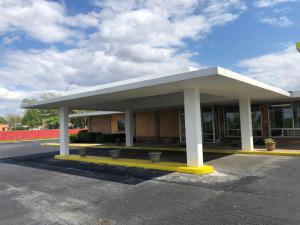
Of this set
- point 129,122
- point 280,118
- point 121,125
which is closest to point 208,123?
point 280,118

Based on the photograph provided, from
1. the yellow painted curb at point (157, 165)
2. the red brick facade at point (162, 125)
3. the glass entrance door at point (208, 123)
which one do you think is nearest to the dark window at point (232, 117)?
the red brick facade at point (162, 125)

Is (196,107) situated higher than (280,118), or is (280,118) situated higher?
(196,107)

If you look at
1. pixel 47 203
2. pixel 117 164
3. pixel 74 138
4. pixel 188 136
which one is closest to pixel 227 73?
pixel 188 136

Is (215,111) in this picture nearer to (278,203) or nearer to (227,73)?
(227,73)

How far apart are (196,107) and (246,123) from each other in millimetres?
5823

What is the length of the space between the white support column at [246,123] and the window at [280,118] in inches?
165

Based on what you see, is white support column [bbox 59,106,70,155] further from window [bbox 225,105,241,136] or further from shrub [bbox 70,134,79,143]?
shrub [bbox 70,134,79,143]

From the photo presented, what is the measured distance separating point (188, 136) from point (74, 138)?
65.5ft

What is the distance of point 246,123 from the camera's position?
47.5ft

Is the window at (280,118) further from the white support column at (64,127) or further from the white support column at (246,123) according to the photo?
the white support column at (64,127)

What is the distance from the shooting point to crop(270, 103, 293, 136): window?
17.0 meters

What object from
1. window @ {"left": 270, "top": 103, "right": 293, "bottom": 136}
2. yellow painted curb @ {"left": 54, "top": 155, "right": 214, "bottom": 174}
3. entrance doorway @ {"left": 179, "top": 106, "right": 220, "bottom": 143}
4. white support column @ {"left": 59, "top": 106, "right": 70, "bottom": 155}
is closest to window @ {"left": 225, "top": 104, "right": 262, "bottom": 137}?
entrance doorway @ {"left": 179, "top": 106, "right": 220, "bottom": 143}

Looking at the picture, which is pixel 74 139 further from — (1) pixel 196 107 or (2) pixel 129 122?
(1) pixel 196 107

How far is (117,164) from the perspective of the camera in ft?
40.6
